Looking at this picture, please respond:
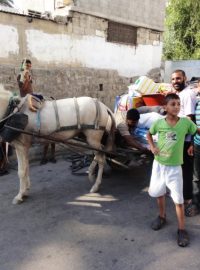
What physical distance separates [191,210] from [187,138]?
90 cm

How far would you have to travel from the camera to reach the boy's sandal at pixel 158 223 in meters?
3.65

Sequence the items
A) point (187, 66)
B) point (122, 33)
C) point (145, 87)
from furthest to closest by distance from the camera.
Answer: point (187, 66), point (122, 33), point (145, 87)

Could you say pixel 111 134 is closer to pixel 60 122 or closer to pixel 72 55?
pixel 60 122

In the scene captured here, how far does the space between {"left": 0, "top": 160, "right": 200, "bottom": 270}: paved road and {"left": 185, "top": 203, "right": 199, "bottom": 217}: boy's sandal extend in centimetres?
10

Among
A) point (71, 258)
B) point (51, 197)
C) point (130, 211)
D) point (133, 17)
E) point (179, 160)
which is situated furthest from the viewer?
point (133, 17)

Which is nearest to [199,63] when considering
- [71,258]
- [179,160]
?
[179,160]

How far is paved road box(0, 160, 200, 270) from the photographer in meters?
3.06

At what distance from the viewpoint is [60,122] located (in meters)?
4.35

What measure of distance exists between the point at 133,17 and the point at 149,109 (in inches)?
221

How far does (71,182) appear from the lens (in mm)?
5203

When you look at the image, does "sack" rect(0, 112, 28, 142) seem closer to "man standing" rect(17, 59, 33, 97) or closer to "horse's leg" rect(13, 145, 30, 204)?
"horse's leg" rect(13, 145, 30, 204)

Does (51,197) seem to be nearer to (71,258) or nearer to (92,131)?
(92,131)

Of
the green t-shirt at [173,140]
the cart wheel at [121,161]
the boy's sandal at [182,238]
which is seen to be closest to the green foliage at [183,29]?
the cart wheel at [121,161]

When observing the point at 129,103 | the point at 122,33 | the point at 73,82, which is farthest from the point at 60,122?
the point at 122,33
